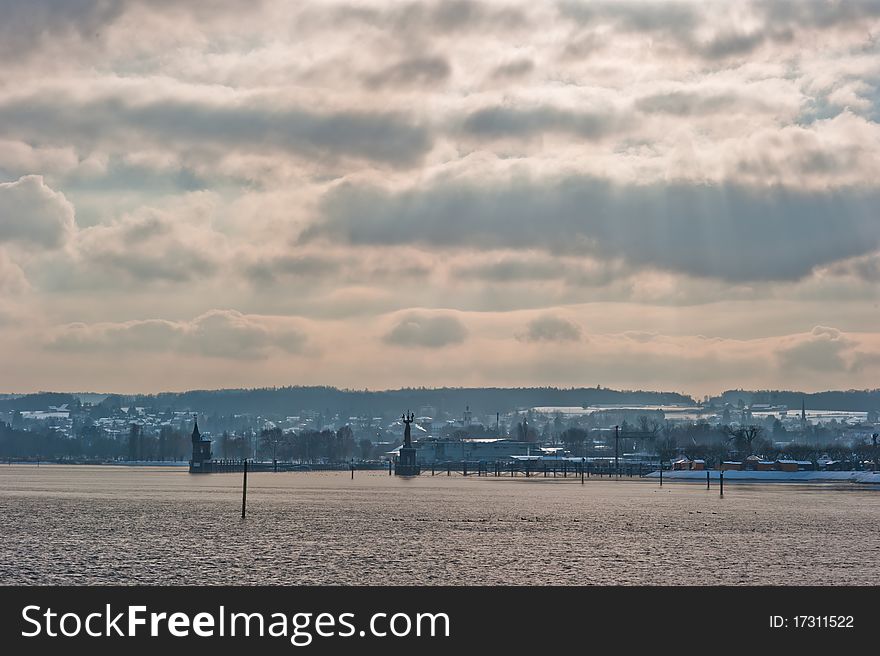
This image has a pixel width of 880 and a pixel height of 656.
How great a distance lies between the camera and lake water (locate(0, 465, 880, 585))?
80062mm

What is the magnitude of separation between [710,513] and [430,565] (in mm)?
70980

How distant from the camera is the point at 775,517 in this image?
140000mm

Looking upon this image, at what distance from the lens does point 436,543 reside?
333ft

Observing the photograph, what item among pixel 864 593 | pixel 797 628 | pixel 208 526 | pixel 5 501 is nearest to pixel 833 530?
pixel 864 593

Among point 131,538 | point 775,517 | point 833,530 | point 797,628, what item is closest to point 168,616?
point 797,628

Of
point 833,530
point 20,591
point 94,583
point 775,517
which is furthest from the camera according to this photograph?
point 775,517

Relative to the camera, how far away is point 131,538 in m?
106

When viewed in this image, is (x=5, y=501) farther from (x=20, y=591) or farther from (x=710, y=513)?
(x=20, y=591)

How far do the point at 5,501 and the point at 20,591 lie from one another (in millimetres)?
105754

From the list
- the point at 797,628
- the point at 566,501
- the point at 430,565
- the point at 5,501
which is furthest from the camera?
the point at 566,501

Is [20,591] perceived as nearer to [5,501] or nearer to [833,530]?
[833,530]

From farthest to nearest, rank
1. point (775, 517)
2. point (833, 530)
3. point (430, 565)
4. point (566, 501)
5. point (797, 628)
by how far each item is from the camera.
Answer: point (566, 501), point (775, 517), point (833, 530), point (430, 565), point (797, 628)

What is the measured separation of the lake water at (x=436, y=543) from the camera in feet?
263

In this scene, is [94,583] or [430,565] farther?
[430,565]
